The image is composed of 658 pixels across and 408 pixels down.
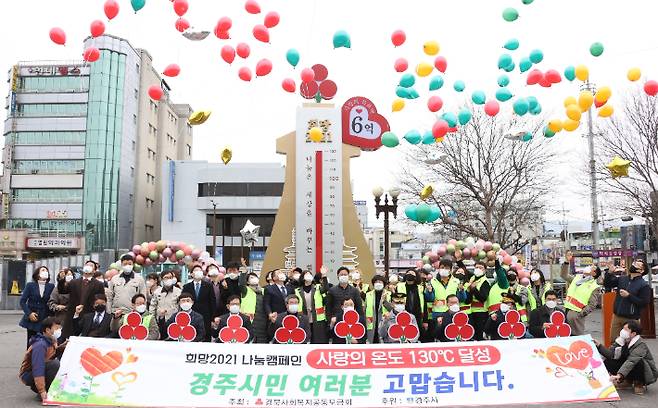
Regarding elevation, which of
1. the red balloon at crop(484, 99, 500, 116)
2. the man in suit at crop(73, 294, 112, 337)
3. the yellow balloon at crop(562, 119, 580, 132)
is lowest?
the man in suit at crop(73, 294, 112, 337)

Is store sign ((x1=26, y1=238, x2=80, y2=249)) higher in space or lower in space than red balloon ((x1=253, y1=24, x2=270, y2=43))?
lower

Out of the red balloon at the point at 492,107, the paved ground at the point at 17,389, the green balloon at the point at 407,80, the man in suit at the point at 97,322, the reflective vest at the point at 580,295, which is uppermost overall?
the green balloon at the point at 407,80

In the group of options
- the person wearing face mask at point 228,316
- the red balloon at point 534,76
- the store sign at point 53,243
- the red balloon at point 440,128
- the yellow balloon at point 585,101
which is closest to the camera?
the person wearing face mask at point 228,316

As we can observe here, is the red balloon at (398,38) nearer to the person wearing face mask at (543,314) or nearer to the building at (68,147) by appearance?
the person wearing face mask at (543,314)

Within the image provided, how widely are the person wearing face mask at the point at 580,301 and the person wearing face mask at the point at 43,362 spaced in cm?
699

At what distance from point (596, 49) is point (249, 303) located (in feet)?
25.1

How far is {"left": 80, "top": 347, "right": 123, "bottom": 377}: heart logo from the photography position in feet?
20.6

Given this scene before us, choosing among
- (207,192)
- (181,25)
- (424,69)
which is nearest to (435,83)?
(424,69)

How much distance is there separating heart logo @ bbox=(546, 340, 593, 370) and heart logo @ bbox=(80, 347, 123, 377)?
4.77m

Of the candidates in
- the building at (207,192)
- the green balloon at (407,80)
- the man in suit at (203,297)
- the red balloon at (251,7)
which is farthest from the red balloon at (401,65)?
the building at (207,192)

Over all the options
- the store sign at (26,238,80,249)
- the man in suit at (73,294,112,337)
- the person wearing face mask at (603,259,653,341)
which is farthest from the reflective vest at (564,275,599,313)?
the store sign at (26,238,80,249)

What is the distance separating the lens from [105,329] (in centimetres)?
790

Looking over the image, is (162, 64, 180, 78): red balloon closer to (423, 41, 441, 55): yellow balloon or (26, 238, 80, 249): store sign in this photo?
(423, 41, 441, 55): yellow balloon

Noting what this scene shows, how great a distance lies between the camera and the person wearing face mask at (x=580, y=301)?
8.58m
